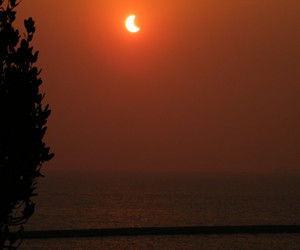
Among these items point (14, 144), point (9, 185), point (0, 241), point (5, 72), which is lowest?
point (0, 241)

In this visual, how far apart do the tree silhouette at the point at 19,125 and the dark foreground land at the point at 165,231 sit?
1096 inches

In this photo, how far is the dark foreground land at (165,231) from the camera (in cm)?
3575

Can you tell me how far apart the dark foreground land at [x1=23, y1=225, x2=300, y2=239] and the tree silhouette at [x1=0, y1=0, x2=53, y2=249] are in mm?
27845

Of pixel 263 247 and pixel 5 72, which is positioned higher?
pixel 5 72

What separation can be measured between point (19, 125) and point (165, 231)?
3302cm

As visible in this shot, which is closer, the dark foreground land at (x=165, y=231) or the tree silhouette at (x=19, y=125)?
the tree silhouette at (x=19, y=125)

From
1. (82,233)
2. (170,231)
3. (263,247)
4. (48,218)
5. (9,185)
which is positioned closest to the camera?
(9,185)

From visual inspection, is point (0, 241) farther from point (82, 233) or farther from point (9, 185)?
point (82, 233)

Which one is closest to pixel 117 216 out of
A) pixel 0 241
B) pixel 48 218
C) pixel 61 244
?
pixel 48 218

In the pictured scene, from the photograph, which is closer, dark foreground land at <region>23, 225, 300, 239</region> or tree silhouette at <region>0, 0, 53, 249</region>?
tree silhouette at <region>0, 0, 53, 249</region>

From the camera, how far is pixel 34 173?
26.6 feet

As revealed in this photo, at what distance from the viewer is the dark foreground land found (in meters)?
35.8

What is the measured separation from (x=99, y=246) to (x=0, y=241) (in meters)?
25.1

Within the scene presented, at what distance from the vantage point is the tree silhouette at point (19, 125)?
795cm
